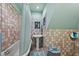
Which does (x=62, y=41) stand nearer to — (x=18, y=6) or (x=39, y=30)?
(x=39, y=30)

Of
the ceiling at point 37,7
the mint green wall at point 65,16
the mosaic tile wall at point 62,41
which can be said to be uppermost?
the ceiling at point 37,7

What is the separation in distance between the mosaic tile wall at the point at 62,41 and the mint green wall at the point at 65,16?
0.05m

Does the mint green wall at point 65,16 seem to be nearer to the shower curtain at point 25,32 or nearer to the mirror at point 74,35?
the mirror at point 74,35

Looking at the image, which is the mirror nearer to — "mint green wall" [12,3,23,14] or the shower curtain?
the shower curtain

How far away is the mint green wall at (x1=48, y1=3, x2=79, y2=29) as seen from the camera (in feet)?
4.30

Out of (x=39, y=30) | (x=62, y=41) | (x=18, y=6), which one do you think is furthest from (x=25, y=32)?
(x=62, y=41)

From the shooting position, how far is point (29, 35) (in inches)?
51.7

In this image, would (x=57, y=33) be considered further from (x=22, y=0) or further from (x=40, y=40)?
(x=22, y=0)

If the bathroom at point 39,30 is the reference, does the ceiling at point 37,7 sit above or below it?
above

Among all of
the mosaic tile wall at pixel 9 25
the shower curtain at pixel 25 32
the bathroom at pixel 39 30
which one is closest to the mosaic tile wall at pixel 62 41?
the bathroom at pixel 39 30

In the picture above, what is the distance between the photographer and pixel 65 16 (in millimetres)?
1330

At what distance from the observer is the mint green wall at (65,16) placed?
4.30ft

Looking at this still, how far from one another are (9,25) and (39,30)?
0.97 feet

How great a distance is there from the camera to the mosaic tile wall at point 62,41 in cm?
130
